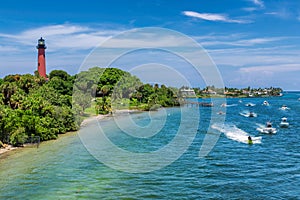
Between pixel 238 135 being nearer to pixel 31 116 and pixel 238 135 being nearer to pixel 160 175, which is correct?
pixel 160 175

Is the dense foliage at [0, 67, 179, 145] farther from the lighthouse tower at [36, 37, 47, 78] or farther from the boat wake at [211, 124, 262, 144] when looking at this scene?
the boat wake at [211, 124, 262, 144]

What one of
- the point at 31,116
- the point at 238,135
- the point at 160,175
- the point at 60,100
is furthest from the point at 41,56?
the point at 160,175

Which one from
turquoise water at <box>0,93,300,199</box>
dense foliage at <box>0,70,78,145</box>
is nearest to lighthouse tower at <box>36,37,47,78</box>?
dense foliage at <box>0,70,78,145</box>

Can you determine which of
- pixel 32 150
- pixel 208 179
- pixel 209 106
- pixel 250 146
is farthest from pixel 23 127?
pixel 209 106

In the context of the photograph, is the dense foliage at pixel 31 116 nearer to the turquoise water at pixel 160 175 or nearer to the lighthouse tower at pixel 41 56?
the turquoise water at pixel 160 175

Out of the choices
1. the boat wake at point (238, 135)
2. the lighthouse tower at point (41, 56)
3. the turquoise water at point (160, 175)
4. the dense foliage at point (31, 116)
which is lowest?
the turquoise water at point (160, 175)

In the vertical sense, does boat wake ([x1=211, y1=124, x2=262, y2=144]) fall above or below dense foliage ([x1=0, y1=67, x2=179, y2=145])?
below

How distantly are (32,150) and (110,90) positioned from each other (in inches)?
2716

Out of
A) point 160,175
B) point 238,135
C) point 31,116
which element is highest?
point 31,116

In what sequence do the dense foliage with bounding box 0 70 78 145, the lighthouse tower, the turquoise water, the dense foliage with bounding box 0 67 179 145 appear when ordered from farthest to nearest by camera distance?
the lighthouse tower → the dense foliage with bounding box 0 67 179 145 → the dense foliage with bounding box 0 70 78 145 → the turquoise water

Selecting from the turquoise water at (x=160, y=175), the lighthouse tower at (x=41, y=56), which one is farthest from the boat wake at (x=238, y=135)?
the lighthouse tower at (x=41, y=56)

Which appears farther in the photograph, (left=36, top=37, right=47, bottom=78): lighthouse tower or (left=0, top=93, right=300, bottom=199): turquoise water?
(left=36, top=37, right=47, bottom=78): lighthouse tower

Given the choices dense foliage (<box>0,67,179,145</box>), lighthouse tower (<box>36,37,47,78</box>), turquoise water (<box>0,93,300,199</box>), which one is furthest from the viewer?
lighthouse tower (<box>36,37,47,78</box>)

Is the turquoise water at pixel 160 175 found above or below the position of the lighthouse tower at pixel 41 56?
below
